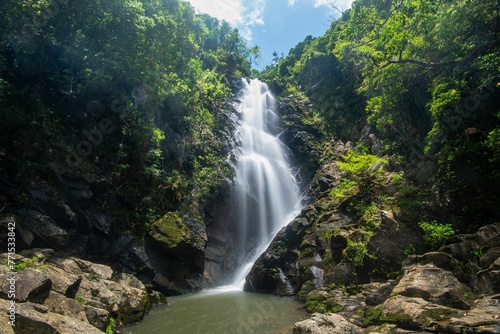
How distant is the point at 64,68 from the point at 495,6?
18961 millimetres

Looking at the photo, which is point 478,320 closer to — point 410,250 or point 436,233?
point 436,233

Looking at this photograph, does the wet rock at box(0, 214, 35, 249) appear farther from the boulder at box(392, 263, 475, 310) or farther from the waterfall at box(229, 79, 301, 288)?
the boulder at box(392, 263, 475, 310)

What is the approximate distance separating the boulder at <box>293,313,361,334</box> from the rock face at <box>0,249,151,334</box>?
15.8ft

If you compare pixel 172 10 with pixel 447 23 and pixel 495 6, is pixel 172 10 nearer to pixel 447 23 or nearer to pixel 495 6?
pixel 447 23

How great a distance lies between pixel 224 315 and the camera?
11211 mm

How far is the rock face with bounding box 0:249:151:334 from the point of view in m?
6.52

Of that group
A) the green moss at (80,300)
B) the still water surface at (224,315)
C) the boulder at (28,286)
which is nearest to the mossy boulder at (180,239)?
the still water surface at (224,315)

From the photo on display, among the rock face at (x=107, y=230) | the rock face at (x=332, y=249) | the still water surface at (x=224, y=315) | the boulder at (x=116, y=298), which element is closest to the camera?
the boulder at (x=116, y=298)

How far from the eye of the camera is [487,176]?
38.3 ft

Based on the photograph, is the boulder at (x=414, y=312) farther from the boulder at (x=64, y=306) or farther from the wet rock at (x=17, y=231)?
the wet rock at (x=17, y=231)

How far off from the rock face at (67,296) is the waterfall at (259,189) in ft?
28.0

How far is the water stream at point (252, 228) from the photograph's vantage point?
33.3 feet

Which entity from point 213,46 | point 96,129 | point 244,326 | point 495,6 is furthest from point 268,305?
point 213,46

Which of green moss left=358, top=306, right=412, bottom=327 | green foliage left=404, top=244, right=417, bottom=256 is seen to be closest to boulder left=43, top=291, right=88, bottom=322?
green moss left=358, top=306, right=412, bottom=327
